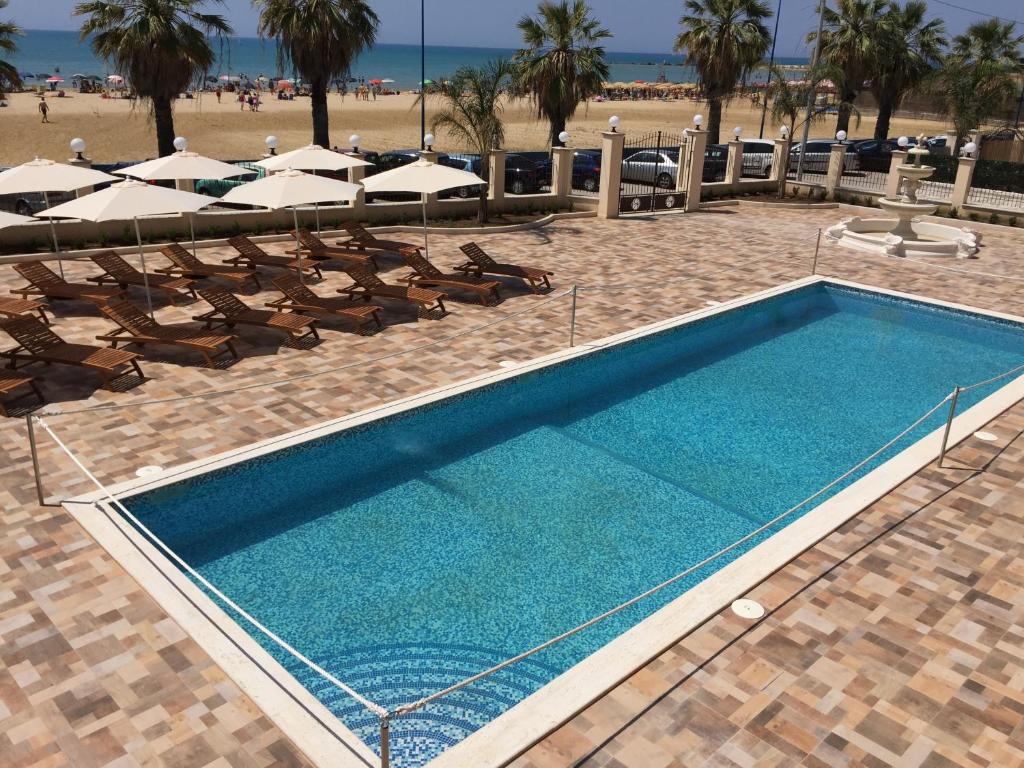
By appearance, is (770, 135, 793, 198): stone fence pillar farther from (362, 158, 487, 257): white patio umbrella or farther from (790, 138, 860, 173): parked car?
(362, 158, 487, 257): white patio umbrella

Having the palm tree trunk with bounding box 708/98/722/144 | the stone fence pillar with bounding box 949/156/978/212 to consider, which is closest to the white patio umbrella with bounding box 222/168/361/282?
the stone fence pillar with bounding box 949/156/978/212

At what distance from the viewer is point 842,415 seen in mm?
13055

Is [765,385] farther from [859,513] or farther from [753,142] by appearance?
[753,142]

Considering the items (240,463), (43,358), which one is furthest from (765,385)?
(43,358)

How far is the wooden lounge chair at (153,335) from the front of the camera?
13008 mm

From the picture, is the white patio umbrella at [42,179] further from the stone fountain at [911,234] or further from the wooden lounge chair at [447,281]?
the stone fountain at [911,234]

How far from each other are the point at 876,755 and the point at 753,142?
36632 mm

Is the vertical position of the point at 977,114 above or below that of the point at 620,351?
above

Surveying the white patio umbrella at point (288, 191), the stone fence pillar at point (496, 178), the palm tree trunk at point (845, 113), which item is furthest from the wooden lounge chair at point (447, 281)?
the palm tree trunk at point (845, 113)

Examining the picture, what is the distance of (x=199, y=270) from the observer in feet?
57.2

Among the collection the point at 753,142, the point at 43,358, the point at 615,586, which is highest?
the point at 753,142

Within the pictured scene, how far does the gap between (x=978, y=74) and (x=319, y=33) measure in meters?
32.0

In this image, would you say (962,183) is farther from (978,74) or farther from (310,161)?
(310,161)

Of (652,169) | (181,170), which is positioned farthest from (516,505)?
(652,169)
